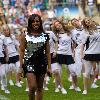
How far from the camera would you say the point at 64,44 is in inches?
655

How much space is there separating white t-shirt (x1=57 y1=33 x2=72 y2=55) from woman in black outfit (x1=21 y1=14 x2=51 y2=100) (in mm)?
4680

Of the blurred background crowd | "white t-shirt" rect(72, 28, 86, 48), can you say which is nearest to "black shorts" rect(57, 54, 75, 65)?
"white t-shirt" rect(72, 28, 86, 48)

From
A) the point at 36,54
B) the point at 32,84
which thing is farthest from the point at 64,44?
the point at 32,84

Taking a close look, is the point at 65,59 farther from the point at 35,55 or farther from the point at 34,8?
the point at 34,8

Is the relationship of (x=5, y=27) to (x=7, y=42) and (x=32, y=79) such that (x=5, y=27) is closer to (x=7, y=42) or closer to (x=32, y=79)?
(x=7, y=42)

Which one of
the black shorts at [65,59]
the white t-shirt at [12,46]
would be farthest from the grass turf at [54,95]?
the white t-shirt at [12,46]

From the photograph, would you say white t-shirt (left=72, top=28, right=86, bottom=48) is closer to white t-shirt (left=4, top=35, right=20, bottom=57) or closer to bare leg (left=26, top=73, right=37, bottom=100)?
white t-shirt (left=4, top=35, right=20, bottom=57)

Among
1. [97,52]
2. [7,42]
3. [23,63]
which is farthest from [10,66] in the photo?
[23,63]

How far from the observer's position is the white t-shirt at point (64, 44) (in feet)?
54.3

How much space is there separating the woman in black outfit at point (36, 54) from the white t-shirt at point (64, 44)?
4.68 m

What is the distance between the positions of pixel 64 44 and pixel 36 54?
193 inches

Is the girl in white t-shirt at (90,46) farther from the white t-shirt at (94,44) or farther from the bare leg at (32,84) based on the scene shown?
the bare leg at (32,84)

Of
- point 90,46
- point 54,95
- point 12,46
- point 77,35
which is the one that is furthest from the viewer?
point 12,46

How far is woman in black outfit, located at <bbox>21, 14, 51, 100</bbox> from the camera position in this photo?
11742 millimetres
